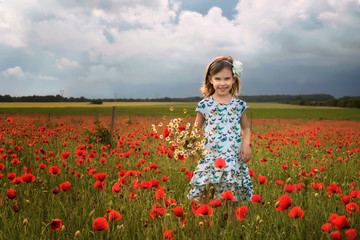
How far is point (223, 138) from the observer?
9.94 ft

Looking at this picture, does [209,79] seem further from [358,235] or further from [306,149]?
[306,149]

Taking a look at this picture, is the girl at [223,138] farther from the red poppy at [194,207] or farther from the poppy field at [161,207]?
the red poppy at [194,207]

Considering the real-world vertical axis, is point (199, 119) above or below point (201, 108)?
below

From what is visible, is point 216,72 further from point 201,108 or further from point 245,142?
point 245,142

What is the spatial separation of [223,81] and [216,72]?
0.14 meters

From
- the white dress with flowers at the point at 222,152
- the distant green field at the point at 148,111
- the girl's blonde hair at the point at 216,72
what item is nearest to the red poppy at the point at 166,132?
the white dress with flowers at the point at 222,152

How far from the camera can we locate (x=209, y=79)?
130 inches

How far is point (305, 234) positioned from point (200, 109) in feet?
5.22

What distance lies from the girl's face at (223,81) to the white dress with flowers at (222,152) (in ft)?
0.50

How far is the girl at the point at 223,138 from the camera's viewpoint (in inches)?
116

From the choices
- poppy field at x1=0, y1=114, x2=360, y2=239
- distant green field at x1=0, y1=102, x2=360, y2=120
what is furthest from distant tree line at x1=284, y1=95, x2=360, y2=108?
poppy field at x1=0, y1=114, x2=360, y2=239

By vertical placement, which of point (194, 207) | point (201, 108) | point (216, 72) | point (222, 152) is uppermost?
point (216, 72)

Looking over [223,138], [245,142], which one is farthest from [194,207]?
[245,142]

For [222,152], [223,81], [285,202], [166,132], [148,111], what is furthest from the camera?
[148,111]
